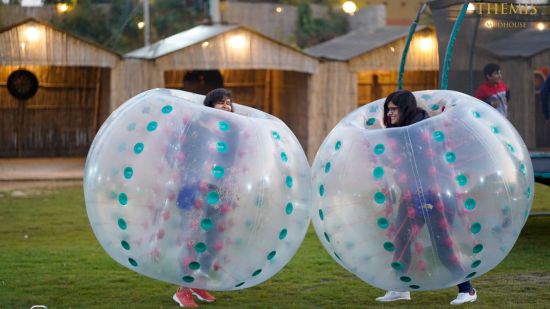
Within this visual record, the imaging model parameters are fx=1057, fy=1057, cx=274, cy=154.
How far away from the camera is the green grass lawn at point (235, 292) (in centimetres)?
700

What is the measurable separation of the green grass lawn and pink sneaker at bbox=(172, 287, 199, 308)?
0.26 ft

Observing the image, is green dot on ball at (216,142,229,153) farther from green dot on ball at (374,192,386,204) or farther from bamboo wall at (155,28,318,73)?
bamboo wall at (155,28,318,73)

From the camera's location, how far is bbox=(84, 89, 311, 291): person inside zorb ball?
5859mm

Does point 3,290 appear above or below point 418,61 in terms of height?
below

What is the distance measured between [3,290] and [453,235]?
3.35 m

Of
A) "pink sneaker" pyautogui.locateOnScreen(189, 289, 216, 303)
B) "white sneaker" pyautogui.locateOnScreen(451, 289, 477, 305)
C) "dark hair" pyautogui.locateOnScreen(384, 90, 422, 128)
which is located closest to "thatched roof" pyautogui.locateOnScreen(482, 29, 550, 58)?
"white sneaker" pyautogui.locateOnScreen(451, 289, 477, 305)

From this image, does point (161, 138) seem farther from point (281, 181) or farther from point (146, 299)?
point (146, 299)

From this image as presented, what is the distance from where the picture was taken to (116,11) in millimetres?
29344

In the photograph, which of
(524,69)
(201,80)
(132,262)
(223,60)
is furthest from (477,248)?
(201,80)

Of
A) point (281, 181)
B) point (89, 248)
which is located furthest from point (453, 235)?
point (89, 248)

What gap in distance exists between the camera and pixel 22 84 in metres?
21.2

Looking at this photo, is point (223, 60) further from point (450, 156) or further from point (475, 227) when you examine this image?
point (475, 227)

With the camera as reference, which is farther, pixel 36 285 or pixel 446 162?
pixel 36 285

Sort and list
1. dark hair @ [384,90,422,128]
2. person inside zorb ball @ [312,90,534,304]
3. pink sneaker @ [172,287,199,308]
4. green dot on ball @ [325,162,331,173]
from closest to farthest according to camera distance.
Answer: person inside zorb ball @ [312,90,534,304], green dot on ball @ [325,162,331,173], dark hair @ [384,90,422,128], pink sneaker @ [172,287,199,308]
